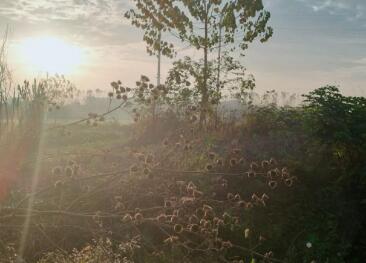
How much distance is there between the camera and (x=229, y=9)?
13180mm

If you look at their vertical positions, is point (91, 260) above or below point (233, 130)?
below

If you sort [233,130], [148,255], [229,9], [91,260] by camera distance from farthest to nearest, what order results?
[229,9], [233,130], [148,255], [91,260]

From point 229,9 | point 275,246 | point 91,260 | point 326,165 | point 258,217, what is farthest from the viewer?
point 229,9

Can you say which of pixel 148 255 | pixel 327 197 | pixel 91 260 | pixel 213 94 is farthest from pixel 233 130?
pixel 91 260

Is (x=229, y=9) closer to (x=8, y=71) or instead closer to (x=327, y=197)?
(x=8, y=71)

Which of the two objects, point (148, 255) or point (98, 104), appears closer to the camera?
point (148, 255)

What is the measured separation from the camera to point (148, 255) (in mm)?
5656

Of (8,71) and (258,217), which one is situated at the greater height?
(8,71)

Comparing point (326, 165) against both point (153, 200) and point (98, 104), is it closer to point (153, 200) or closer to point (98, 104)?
point (153, 200)

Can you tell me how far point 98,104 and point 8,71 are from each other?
54.9 m

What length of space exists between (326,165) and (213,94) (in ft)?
22.9

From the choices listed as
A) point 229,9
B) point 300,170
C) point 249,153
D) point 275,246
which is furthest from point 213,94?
point 275,246

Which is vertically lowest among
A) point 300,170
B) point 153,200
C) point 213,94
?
point 153,200

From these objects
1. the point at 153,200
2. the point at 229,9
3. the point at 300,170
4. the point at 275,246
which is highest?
the point at 229,9
